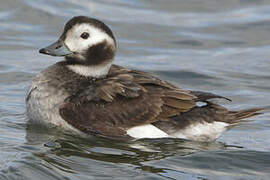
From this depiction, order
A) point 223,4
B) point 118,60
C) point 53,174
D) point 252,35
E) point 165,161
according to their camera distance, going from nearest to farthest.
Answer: point 53,174 → point 165,161 → point 118,60 → point 252,35 → point 223,4

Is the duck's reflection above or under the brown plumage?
under

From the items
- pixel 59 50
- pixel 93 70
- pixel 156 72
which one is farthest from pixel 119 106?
pixel 156 72

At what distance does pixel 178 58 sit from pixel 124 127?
4.83 metres

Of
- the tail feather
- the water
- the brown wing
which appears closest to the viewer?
the water

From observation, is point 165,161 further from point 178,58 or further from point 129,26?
point 129,26

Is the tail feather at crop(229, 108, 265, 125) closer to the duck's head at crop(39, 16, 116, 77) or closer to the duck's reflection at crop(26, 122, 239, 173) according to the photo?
the duck's reflection at crop(26, 122, 239, 173)

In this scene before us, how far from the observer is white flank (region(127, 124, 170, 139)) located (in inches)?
279

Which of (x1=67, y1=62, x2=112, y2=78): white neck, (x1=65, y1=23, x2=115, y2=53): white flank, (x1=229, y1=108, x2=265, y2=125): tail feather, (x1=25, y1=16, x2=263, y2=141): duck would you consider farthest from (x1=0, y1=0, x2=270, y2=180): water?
(x1=65, y1=23, x2=115, y2=53): white flank

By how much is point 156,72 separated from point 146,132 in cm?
380

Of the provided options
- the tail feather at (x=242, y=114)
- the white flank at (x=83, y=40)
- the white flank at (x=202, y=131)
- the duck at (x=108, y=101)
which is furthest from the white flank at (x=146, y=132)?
the white flank at (x=83, y=40)

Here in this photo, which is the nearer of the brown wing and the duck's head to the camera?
the brown wing

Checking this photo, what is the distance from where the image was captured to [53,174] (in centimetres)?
629

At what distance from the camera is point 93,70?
7.50 meters

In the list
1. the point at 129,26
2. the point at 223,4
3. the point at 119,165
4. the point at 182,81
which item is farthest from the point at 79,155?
the point at 223,4
